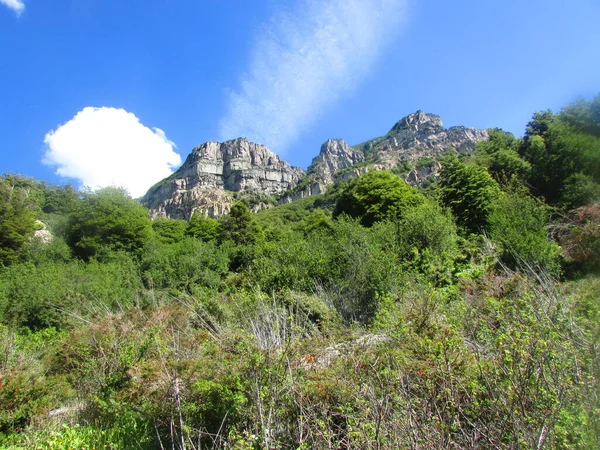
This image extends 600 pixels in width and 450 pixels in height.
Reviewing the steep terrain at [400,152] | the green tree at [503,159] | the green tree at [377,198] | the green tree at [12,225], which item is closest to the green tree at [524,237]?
the green tree at [503,159]

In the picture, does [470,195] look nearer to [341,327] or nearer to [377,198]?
[377,198]

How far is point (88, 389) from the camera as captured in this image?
6605mm

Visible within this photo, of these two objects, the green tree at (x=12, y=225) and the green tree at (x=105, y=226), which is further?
the green tree at (x=105, y=226)

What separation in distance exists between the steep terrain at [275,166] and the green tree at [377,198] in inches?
2422

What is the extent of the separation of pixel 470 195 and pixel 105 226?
85.1ft

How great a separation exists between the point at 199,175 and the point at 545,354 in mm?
126556

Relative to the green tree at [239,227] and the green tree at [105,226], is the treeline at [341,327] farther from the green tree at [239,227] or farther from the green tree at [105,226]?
the green tree at [239,227]

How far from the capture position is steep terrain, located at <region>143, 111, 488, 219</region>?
9895cm

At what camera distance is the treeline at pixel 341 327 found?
3.05m

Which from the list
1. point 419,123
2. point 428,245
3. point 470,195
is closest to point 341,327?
point 428,245

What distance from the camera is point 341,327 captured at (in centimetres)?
857

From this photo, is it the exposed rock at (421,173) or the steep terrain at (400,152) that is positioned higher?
the steep terrain at (400,152)

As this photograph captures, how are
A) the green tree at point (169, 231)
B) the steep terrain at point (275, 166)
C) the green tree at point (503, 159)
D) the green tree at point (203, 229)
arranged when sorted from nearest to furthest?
the green tree at point (503, 159) → the green tree at point (203, 229) → the green tree at point (169, 231) → the steep terrain at point (275, 166)

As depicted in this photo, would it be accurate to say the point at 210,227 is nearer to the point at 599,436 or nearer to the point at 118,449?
the point at 118,449
